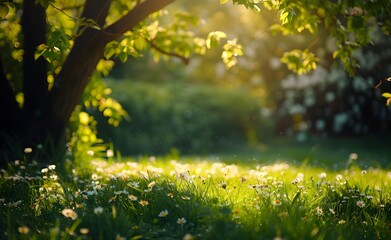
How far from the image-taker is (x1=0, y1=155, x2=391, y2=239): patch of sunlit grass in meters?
3.20

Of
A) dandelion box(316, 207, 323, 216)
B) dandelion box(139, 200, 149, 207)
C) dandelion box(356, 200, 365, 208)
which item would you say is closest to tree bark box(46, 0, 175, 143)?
dandelion box(139, 200, 149, 207)

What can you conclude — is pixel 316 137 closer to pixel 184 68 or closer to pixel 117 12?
pixel 184 68

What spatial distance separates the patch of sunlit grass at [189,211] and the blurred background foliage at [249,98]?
6.10 m

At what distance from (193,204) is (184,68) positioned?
1590 cm

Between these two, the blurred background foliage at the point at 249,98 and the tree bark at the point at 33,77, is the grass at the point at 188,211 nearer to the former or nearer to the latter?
the tree bark at the point at 33,77

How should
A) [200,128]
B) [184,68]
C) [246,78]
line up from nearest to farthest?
1. [200,128]
2. [246,78]
3. [184,68]

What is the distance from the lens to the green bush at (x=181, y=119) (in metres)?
11.0

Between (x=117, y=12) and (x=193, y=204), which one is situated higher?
(x=117, y=12)

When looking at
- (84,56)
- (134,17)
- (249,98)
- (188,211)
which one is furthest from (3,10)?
(249,98)

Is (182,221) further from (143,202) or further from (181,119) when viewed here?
(181,119)

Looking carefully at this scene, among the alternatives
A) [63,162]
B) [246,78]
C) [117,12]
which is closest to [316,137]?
[246,78]

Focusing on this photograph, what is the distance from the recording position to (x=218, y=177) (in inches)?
189

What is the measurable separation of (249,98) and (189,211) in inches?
409

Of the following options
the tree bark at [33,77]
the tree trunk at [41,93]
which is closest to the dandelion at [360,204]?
the tree trunk at [41,93]
